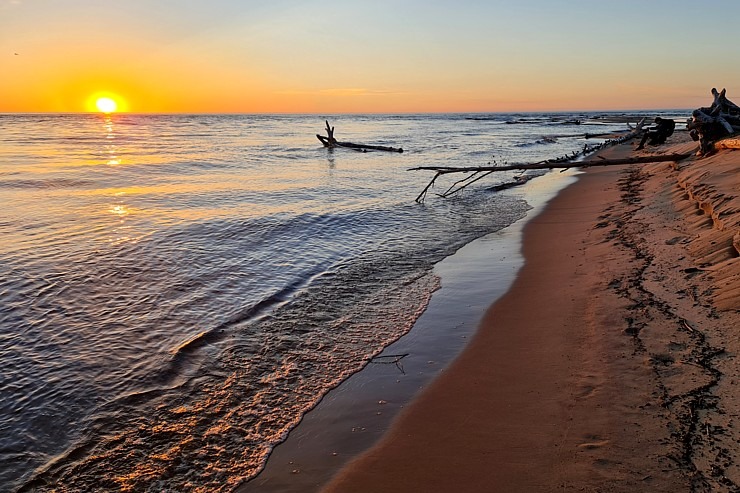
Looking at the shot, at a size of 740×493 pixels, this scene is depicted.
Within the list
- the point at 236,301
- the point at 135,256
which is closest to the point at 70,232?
the point at 135,256

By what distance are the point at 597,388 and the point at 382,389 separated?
78.0 inches

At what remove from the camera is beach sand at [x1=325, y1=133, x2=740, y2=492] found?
329cm

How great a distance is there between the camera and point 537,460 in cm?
346

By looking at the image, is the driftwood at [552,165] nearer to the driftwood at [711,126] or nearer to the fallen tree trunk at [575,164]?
the fallen tree trunk at [575,164]

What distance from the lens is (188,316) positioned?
6.93m

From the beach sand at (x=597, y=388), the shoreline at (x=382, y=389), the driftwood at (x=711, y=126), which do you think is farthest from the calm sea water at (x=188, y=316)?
the driftwood at (x=711, y=126)

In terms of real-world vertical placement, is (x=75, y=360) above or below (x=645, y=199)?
below

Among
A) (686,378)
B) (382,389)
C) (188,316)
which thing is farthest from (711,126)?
(188,316)

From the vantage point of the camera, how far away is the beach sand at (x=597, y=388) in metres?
3.29

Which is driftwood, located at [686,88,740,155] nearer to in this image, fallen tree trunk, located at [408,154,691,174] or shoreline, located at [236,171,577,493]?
fallen tree trunk, located at [408,154,691,174]

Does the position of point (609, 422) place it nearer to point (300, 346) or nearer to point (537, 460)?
point (537, 460)

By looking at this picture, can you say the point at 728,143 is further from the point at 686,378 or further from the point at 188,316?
the point at 188,316

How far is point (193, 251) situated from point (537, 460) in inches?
335

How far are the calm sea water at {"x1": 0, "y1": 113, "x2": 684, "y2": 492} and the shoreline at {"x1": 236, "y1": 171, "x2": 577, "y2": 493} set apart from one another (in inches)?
6.9
